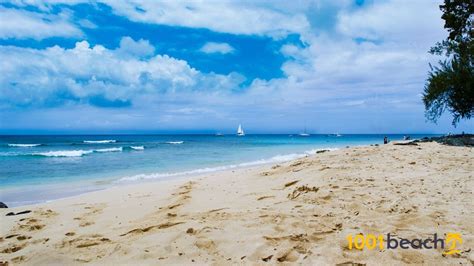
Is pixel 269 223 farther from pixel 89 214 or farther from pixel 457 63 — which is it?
pixel 457 63

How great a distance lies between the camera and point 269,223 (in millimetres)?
4594

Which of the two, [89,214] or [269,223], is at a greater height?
[269,223]

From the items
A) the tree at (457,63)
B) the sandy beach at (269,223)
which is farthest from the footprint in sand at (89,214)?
the tree at (457,63)

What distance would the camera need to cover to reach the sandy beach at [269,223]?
371 cm

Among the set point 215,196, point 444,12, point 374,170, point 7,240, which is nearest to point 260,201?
point 215,196

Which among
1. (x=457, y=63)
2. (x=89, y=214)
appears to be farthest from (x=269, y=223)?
(x=457, y=63)

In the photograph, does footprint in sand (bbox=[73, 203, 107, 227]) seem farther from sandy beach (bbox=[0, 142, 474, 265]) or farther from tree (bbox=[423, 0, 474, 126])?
tree (bbox=[423, 0, 474, 126])

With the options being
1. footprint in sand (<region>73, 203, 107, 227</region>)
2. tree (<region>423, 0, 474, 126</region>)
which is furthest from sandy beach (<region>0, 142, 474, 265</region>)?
tree (<region>423, 0, 474, 126</region>)

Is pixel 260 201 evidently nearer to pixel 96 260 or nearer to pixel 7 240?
pixel 96 260

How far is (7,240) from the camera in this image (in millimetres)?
5184

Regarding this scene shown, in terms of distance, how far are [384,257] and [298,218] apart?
150cm

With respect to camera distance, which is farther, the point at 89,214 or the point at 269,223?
the point at 89,214

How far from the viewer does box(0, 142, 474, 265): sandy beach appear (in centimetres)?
371

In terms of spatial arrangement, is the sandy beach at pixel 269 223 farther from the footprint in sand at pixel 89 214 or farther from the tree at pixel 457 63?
the tree at pixel 457 63
